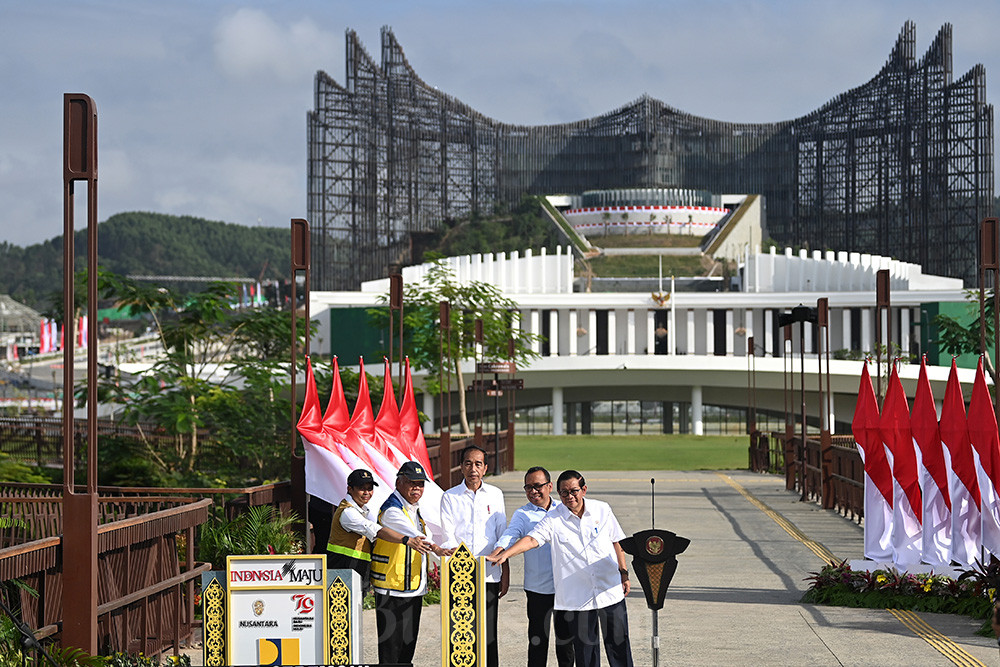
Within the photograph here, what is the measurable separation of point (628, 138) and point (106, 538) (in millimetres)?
141279

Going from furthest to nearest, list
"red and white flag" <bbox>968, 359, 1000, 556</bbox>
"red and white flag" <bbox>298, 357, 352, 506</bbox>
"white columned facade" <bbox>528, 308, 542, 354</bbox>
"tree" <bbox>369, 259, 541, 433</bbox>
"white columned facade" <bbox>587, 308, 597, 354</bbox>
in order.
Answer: "white columned facade" <bbox>587, 308, 597, 354</bbox>, "white columned facade" <bbox>528, 308, 542, 354</bbox>, "tree" <bbox>369, 259, 541, 433</bbox>, "red and white flag" <bbox>298, 357, 352, 506</bbox>, "red and white flag" <bbox>968, 359, 1000, 556</bbox>

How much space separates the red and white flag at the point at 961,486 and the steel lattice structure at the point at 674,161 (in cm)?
9628

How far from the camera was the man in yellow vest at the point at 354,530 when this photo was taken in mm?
10188

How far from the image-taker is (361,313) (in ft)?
250

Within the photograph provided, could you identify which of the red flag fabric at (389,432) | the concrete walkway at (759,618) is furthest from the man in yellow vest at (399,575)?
the red flag fabric at (389,432)

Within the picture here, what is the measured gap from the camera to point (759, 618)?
13.9m

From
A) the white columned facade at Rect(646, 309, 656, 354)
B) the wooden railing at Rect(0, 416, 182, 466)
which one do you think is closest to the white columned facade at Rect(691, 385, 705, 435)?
the white columned facade at Rect(646, 309, 656, 354)

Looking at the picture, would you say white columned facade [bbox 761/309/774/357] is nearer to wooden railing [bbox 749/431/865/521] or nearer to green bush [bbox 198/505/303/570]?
wooden railing [bbox 749/431/865/521]

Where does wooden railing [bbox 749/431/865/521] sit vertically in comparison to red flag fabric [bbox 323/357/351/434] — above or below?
below

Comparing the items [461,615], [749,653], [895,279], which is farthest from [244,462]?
[895,279]

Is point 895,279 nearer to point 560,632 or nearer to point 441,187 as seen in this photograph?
point 441,187

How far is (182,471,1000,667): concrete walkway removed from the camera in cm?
1186

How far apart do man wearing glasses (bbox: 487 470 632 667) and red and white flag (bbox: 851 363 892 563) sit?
6.94m

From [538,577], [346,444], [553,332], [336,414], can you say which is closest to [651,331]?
[553,332]
